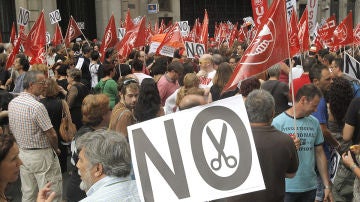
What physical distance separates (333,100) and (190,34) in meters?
9.74

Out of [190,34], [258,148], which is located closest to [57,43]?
[190,34]

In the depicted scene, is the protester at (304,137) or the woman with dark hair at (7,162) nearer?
the woman with dark hair at (7,162)

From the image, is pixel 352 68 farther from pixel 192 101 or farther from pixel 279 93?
pixel 192 101

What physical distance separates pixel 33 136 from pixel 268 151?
2718 mm

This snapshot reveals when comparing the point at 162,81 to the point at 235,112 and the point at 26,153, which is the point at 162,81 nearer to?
the point at 26,153

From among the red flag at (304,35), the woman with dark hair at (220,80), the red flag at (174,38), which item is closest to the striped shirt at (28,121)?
the woman with dark hair at (220,80)

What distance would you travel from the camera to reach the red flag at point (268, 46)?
13.5 ft

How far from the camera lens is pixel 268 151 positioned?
3482 mm

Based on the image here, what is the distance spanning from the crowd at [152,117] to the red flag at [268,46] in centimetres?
18

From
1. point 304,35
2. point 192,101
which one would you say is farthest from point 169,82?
point 192,101

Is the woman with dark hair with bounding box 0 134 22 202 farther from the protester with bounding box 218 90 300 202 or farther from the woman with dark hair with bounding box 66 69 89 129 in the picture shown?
the woman with dark hair with bounding box 66 69 89 129

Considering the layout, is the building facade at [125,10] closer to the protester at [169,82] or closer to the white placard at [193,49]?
the white placard at [193,49]

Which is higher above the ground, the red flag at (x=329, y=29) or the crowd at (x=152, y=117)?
the red flag at (x=329, y=29)

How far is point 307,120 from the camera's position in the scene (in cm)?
434
